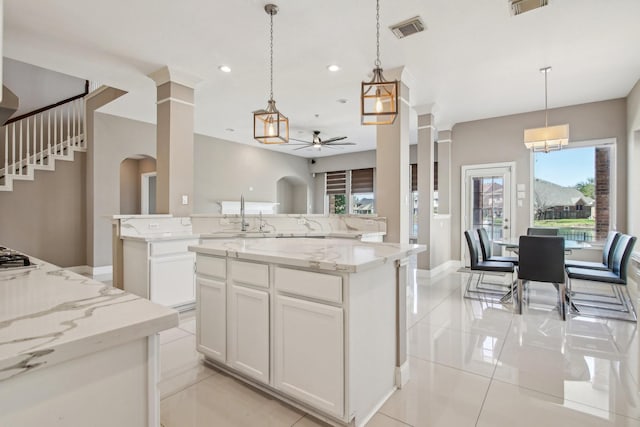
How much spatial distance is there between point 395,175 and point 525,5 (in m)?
2.00

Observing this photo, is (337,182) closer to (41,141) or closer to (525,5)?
(41,141)

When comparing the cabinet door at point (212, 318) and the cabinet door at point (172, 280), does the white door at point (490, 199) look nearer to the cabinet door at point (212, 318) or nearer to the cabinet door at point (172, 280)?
the cabinet door at point (172, 280)

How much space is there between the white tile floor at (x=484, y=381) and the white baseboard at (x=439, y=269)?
80.6 inches

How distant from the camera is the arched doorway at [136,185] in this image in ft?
26.8

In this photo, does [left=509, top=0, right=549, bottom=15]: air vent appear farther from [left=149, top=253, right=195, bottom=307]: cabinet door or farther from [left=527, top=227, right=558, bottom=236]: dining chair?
[left=149, top=253, right=195, bottom=307]: cabinet door

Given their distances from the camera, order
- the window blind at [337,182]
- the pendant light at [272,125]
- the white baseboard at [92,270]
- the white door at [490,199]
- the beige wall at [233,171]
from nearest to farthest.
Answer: the pendant light at [272,125]
the white baseboard at [92,270]
the white door at [490,199]
the beige wall at [233,171]
the window blind at [337,182]

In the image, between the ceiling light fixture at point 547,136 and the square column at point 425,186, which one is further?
the square column at point 425,186

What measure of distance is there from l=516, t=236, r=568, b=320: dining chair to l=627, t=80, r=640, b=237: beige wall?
6.78 feet

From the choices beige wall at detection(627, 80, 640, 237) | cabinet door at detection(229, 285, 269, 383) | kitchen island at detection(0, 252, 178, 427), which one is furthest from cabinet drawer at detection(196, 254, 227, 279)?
beige wall at detection(627, 80, 640, 237)

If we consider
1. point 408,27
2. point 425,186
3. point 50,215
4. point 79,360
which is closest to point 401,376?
point 79,360

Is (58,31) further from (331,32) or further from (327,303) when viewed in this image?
(327,303)

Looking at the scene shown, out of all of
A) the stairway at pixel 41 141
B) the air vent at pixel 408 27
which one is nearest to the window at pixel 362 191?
the air vent at pixel 408 27

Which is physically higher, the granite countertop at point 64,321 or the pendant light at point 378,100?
the pendant light at point 378,100

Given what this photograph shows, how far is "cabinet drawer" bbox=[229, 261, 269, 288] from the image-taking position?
6.29 ft
